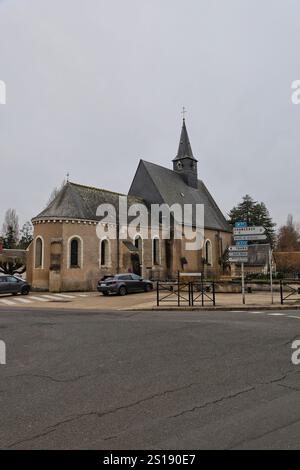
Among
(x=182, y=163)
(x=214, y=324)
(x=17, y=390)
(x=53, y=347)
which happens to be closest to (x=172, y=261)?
(x=182, y=163)

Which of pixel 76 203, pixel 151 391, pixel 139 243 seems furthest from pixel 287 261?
pixel 151 391

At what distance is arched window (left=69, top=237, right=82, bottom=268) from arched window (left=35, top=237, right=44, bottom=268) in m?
2.25

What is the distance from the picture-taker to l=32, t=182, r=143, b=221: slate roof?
29406 millimetres

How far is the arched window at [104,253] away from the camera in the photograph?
31.2 meters

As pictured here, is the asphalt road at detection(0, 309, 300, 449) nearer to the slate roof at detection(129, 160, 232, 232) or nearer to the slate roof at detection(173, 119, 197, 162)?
the slate roof at detection(129, 160, 232, 232)

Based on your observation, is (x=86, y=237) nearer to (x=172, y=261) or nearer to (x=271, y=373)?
(x=172, y=261)

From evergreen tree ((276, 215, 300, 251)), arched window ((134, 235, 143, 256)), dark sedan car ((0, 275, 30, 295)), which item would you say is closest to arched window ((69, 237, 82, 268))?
dark sedan car ((0, 275, 30, 295))

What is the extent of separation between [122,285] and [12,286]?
23.7ft

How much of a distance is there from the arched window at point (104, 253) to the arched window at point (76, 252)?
6.95ft

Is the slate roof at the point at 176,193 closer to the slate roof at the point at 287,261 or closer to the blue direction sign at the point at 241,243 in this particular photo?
the slate roof at the point at 287,261

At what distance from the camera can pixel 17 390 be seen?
16.8 ft

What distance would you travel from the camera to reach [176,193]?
134 feet

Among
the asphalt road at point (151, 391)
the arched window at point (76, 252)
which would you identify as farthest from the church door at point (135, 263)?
the asphalt road at point (151, 391)
